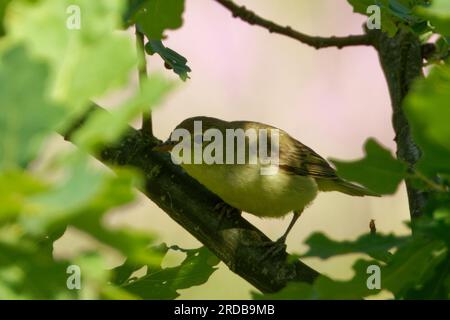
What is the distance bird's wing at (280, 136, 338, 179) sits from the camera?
3.75 meters

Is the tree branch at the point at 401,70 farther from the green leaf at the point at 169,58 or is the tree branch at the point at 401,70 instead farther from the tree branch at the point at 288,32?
the green leaf at the point at 169,58

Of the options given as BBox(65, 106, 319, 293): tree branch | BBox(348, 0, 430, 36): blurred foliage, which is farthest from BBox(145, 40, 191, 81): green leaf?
BBox(348, 0, 430, 36): blurred foliage

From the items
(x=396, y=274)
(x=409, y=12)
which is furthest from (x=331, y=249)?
(x=409, y=12)

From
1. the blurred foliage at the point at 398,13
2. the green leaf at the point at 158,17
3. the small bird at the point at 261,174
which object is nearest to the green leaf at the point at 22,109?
the blurred foliage at the point at 398,13

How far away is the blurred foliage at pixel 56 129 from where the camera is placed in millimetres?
620

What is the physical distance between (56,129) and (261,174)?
2.86 metres

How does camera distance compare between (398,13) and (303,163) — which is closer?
(398,13)

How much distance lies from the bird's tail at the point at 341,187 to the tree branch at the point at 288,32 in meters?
0.81

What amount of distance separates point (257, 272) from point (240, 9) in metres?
1.49

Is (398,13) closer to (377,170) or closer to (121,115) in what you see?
(377,170)

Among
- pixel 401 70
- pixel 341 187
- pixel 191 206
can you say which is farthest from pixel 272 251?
pixel 341 187

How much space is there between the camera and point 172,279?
5.80 ft
